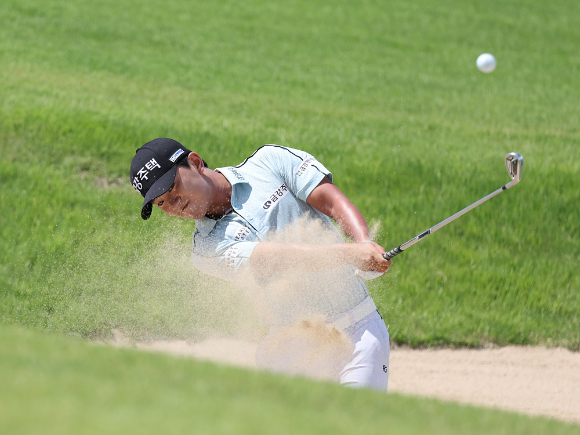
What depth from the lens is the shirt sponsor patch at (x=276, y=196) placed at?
11.9ft

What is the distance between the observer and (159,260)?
253 inches

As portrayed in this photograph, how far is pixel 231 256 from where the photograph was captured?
3.40 metres

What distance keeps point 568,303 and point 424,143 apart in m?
3.46

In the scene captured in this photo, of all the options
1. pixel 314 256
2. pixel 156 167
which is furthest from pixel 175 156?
pixel 314 256

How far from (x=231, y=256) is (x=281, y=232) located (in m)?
0.37

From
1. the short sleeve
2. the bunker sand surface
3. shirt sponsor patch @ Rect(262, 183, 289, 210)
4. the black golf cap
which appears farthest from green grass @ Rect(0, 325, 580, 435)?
the bunker sand surface

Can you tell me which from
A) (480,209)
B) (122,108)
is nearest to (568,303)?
(480,209)

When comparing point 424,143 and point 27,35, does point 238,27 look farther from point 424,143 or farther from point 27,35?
point 424,143

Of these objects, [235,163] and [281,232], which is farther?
[235,163]

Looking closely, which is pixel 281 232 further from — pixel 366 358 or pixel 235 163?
pixel 235 163

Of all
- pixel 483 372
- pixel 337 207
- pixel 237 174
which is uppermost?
pixel 237 174

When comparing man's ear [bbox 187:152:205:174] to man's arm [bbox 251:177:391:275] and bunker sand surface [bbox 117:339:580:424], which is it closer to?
man's arm [bbox 251:177:391:275]

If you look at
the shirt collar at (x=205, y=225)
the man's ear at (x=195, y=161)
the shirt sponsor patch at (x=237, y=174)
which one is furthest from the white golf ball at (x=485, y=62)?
the shirt collar at (x=205, y=225)

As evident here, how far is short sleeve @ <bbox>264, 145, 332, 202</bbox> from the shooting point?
368cm
